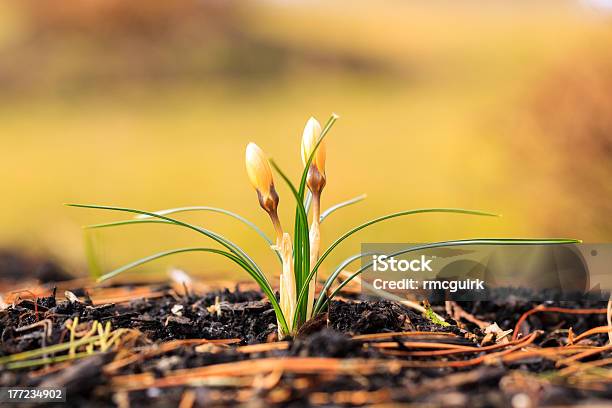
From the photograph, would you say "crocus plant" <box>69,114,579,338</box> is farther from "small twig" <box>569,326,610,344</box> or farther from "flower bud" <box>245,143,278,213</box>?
"small twig" <box>569,326,610,344</box>

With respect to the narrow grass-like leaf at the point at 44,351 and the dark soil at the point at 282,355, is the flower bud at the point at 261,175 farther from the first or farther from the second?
the narrow grass-like leaf at the point at 44,351

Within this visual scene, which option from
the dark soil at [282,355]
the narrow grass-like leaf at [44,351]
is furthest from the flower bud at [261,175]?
the narrow grass-like leaf at [44,351]

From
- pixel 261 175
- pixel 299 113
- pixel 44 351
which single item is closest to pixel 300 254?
pixel 261 175

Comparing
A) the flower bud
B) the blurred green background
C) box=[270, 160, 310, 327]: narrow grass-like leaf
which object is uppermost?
the blurred green background

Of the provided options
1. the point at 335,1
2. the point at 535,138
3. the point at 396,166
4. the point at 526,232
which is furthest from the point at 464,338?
the point at 335,1

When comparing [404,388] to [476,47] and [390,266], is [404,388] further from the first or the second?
[476,47]

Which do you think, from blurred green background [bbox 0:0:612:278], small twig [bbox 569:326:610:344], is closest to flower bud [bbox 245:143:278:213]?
small twig [bbox 569:326:610:344]

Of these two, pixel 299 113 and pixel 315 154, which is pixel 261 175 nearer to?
pixel 315 154
